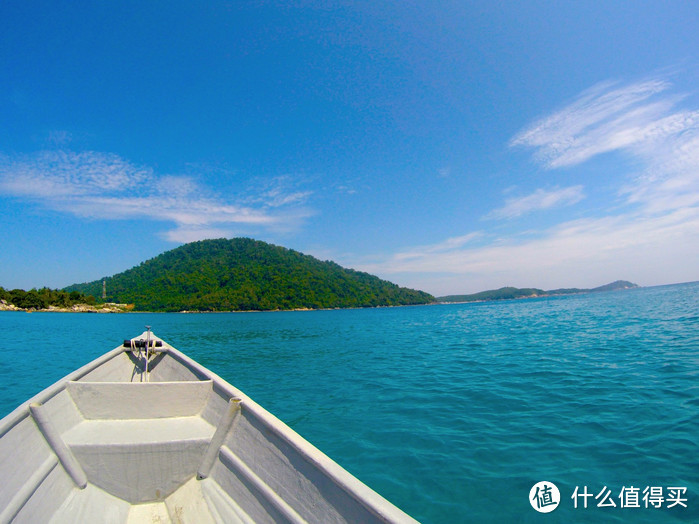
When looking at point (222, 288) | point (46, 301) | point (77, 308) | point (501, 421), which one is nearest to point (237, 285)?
point (222, 288)

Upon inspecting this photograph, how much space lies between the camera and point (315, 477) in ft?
9.63

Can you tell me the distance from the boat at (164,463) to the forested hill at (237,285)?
143238 millimetres

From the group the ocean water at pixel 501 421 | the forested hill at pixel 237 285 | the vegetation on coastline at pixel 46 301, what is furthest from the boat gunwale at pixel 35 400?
the forested hill at pixel 237 285

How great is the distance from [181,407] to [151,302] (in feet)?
538

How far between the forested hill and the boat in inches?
5639

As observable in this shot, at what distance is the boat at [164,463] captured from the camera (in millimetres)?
3010

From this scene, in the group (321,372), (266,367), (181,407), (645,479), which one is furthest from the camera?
(266,367)

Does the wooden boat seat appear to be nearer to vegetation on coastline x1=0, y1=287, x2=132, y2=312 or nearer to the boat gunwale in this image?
the boat gunwale

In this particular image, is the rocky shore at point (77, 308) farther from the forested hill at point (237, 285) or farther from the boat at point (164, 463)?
the boat at point (164, 463)

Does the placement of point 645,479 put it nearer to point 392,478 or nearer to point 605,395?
point 392,478

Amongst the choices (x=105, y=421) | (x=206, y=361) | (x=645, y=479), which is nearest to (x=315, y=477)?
(x=105, y=421)

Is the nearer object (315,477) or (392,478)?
(315,477)

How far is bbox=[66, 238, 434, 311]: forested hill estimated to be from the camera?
144750 mm

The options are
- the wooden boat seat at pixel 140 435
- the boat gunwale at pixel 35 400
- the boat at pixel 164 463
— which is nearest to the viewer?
the boat at pixel 164 463
